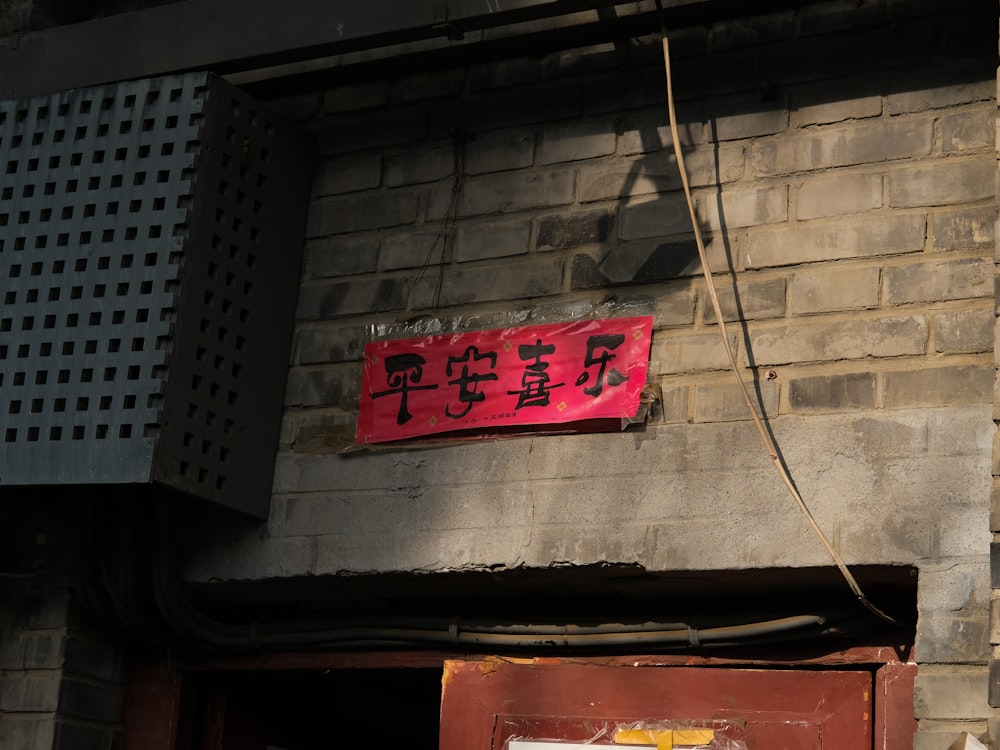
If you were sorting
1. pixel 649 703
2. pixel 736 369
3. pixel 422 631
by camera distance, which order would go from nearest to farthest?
pixel 736 369 < pixel 649 703 < pixel 422 631

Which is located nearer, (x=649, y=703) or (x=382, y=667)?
(x=649, y=703)

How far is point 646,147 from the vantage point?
4344 millimetres

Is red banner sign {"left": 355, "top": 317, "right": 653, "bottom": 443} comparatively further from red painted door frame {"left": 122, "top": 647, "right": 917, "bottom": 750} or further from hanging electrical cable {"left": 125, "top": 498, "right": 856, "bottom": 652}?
red painted door frame {"left": 122, "top": 647, "right": 917, "bottom": 750}

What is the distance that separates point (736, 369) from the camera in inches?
156

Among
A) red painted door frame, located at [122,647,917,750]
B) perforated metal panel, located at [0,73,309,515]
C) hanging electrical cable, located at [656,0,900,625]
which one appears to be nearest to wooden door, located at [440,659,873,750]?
red painted door frame, located at [122,647,917,750]

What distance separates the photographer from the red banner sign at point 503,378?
4.13 meters

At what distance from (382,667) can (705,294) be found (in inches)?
57.8

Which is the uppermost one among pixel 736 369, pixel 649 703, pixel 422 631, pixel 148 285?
pixel 148 285

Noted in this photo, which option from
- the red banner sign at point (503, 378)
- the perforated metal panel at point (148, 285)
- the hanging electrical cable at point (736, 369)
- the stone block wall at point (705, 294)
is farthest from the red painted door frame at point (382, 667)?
the red banner sign at point (503, 378)

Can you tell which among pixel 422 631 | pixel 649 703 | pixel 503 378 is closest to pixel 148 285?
pixel 503 378

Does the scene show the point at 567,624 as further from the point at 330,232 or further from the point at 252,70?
the point at 252,70

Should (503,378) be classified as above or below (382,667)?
above

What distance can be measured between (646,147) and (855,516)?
1262 mm

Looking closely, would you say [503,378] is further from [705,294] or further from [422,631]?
[422,631]
